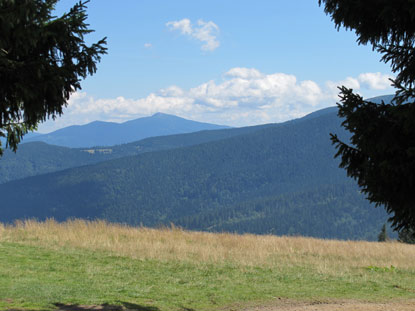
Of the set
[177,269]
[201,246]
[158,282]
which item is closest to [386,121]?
[158,282]

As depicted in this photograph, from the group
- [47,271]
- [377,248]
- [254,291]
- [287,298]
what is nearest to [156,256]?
[47,271]

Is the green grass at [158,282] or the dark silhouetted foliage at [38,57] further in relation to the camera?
the green grass at [158,282]

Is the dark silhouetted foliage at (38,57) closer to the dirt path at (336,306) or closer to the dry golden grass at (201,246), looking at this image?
the dirt path at (336,306)

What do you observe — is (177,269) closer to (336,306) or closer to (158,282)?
(158,282)

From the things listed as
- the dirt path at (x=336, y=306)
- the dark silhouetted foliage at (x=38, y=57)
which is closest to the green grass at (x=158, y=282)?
the dirt path at (x=336, y=306)

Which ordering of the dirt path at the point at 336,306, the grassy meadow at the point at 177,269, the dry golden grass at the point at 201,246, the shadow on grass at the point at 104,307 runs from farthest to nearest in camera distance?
the dry golden grass at the point at 201,246 < the grassy meadow at the point at 177,269 < the dirt path at the point at 336,306 < the shadow on grass at the point at 104,307

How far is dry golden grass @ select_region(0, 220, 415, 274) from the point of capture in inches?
576

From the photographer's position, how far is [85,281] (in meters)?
10.4

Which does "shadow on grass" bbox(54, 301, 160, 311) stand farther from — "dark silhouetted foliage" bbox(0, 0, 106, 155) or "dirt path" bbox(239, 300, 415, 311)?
"dark silhouetted foliage" bbox(0, 0, 106, 155)

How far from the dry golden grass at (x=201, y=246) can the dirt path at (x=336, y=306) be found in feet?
13.9

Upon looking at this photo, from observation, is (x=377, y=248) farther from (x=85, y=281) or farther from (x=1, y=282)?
(x=1, y=282)

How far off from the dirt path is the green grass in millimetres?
529

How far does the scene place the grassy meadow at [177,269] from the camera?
9062 millimetres

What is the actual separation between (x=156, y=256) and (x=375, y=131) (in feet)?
31.0
